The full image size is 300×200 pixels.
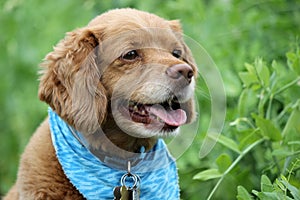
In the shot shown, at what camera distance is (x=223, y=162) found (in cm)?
430

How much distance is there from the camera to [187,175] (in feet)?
18.4

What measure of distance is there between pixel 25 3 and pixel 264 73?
345cm

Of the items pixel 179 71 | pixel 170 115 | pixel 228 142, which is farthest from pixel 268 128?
pixel 179 71

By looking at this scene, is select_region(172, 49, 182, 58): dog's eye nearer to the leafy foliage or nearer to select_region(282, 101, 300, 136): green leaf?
the leafy foliage

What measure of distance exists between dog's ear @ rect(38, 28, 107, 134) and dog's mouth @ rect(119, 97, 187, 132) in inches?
5.5

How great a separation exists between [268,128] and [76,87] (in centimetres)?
119

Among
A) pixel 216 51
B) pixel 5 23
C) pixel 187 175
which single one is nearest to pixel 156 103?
pixel 187 175

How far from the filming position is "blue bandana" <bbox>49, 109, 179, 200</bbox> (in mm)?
4016

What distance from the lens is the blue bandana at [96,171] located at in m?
4.02

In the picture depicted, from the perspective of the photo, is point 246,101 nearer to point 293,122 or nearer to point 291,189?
point 293,122

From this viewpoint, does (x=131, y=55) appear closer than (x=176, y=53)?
Yes

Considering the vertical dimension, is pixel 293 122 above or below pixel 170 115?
below

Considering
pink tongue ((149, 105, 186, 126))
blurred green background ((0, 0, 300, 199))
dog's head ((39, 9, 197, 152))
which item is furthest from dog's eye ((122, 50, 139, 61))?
blurred green background ((0, 0, 300, 199))

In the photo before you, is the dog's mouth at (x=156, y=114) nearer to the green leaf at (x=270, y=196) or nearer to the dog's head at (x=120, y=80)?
the dog's head at (x=120, y=80)
